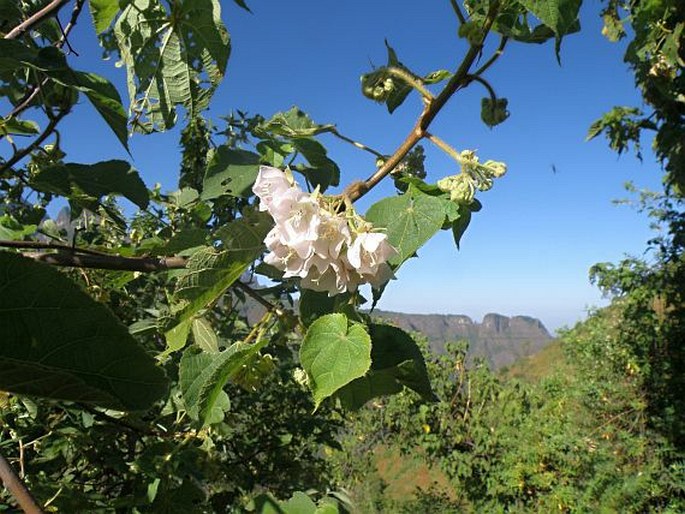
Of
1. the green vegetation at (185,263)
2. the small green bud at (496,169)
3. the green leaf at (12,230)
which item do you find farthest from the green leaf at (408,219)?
the green leaf at (12,230)

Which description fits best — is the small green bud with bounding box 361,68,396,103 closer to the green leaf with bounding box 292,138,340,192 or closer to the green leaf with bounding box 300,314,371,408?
the green leaf with bounding box 292,138,340,192

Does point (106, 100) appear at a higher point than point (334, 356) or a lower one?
higher

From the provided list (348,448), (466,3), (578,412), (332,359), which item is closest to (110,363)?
(332,359)

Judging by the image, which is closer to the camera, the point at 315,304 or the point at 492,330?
the point at 315,304

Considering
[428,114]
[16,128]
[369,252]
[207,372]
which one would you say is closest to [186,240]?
[207,372]

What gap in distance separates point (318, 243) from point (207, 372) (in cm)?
27

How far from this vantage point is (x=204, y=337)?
1066 mm

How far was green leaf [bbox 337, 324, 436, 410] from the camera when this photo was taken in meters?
0.86

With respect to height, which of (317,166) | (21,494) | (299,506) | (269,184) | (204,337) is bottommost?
(299,506)

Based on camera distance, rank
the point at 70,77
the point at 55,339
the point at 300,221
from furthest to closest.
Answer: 1. the point at 70,77
2. the point at 300,221
3. the point at 55,339

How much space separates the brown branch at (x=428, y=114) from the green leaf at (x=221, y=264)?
0.54ft

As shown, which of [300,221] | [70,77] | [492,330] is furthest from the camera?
[492,330]

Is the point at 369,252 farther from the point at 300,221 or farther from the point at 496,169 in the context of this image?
the point at 496,169

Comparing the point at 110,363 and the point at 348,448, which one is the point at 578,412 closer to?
the point at 348,448
